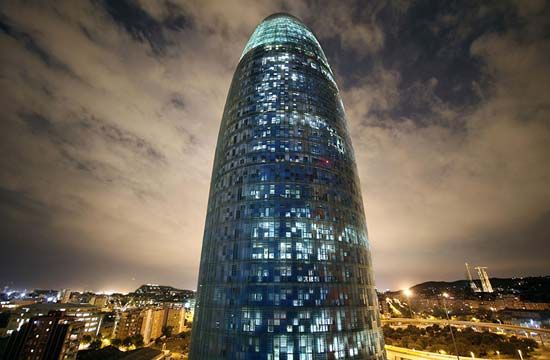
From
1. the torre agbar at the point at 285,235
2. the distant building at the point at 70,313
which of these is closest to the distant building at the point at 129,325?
the distant building at the point at 70,313

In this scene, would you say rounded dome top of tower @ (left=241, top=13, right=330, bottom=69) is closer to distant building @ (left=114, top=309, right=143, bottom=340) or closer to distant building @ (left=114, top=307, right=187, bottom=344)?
distant building @ (left=114, top=307, right=187, bottom=344)

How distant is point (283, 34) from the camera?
110062 millimetres

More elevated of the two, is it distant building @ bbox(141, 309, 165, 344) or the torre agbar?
the torre agbar

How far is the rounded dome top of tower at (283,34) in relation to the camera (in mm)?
108125

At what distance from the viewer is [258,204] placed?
72312 mm

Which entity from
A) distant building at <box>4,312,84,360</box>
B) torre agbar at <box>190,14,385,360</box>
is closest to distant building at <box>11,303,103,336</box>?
distant building at <box>4,312,84,360</box>

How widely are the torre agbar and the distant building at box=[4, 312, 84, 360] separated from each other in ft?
183

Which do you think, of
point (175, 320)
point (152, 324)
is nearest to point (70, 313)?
point (152, 324)

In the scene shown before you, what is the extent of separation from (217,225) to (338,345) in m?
43.8

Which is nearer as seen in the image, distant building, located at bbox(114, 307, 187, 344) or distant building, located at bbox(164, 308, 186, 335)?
distant building, located at bbox(114, 307, 187, 344)

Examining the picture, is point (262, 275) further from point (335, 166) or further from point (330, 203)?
point (335, 166)

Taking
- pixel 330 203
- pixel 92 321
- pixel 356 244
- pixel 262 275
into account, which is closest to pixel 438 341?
pixel 356 244

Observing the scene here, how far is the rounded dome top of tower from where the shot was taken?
10812cm

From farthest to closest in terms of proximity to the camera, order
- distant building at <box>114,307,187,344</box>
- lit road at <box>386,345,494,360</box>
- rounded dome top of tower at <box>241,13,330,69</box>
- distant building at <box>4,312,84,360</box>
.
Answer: distant building at <box>114,307,187,344</box>, rounded dome top of tower at <box>241,13,330,69</box>, distant building at <box>4,312,84,360</box>, lit road at <box>386,345,494,360</box>
